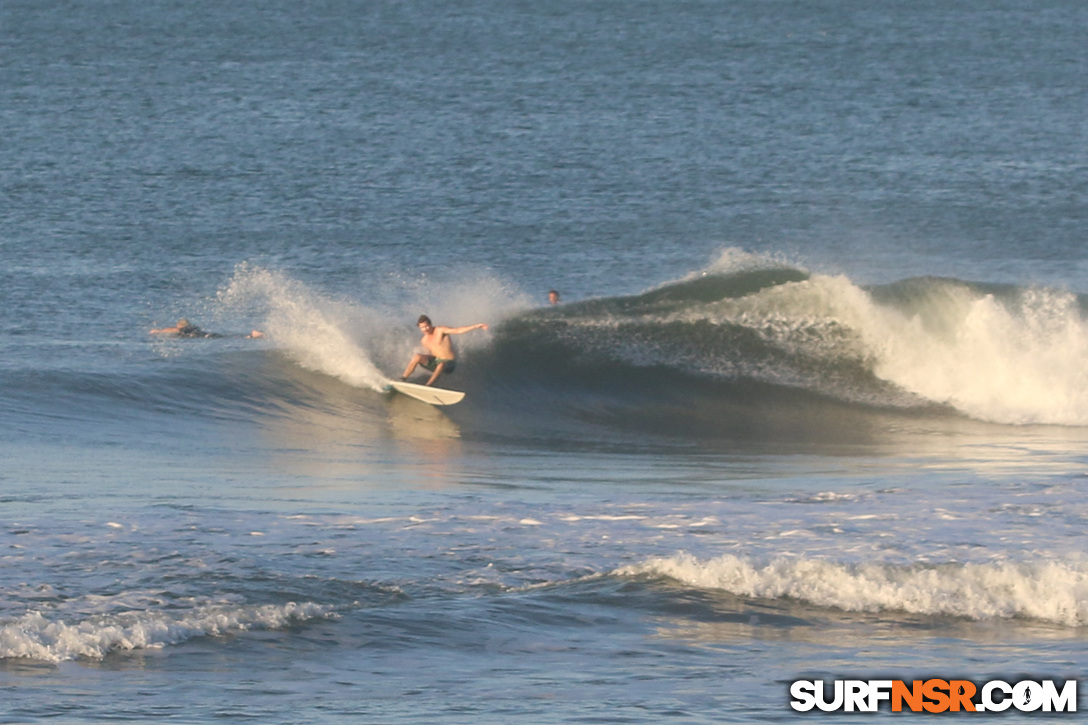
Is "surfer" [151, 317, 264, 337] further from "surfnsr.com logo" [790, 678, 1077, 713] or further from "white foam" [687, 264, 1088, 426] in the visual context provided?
"surfnsr.com logo" [790, 678, 1077, 713]

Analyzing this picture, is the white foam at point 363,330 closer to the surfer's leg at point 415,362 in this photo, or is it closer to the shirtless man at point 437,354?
the surfer's leg at point 415,362

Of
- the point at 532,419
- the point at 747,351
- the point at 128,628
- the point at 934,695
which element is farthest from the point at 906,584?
the point at 747,351

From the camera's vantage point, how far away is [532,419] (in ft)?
66.0

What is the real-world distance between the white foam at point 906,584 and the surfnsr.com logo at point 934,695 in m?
1.63

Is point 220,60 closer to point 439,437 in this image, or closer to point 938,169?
point 938,169

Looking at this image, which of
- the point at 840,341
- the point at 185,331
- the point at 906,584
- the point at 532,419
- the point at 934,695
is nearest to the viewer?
the point at 934,695

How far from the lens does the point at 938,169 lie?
51.6 meters

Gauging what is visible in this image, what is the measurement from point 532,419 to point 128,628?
11.3 m

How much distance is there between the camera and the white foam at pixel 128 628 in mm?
8812

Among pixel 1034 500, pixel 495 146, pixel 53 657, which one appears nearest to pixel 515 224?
pixel 495 146

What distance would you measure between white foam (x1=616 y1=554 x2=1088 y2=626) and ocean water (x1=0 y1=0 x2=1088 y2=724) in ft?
0.11

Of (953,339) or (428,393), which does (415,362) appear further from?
(953,339)

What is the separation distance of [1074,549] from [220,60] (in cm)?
6877

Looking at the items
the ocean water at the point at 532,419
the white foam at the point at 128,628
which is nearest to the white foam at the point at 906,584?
the ocean water at the point at 532,419
